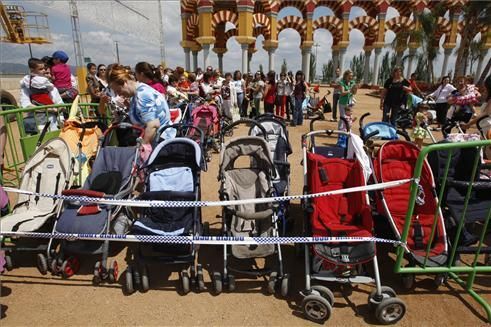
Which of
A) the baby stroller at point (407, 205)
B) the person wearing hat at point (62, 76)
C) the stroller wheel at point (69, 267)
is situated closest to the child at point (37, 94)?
the person wearing hat at point (62, 76)

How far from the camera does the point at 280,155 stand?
3982mm

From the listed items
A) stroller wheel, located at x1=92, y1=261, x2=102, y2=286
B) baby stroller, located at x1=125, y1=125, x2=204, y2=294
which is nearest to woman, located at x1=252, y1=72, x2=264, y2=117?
baby stroller, located at x1=125, y1=125, x2=204, y2=294

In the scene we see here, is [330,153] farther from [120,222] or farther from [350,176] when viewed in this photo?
[120,222]

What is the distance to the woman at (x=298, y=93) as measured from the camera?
9.37 metres

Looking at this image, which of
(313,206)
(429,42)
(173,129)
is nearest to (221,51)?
(429,42)

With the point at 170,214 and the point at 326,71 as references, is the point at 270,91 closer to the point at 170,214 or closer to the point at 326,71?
the point at 170,214

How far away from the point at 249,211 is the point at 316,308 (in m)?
1.10

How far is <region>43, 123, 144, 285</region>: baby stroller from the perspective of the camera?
9.25 feet

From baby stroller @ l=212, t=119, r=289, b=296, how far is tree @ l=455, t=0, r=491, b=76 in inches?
865

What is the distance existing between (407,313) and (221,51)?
25.5 meters

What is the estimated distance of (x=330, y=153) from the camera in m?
3.85

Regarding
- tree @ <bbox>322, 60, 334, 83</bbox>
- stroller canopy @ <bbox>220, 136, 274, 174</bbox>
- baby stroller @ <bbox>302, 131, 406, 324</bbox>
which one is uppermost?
tree @ <bbox>322, 60, 334, 83</bbox>

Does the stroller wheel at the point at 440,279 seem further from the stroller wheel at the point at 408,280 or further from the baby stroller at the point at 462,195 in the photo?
the baby stroller at the point at 462,195

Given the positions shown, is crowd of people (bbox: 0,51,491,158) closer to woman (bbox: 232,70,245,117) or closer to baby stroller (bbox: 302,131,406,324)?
woman (bbox: 232,70,245,117)
